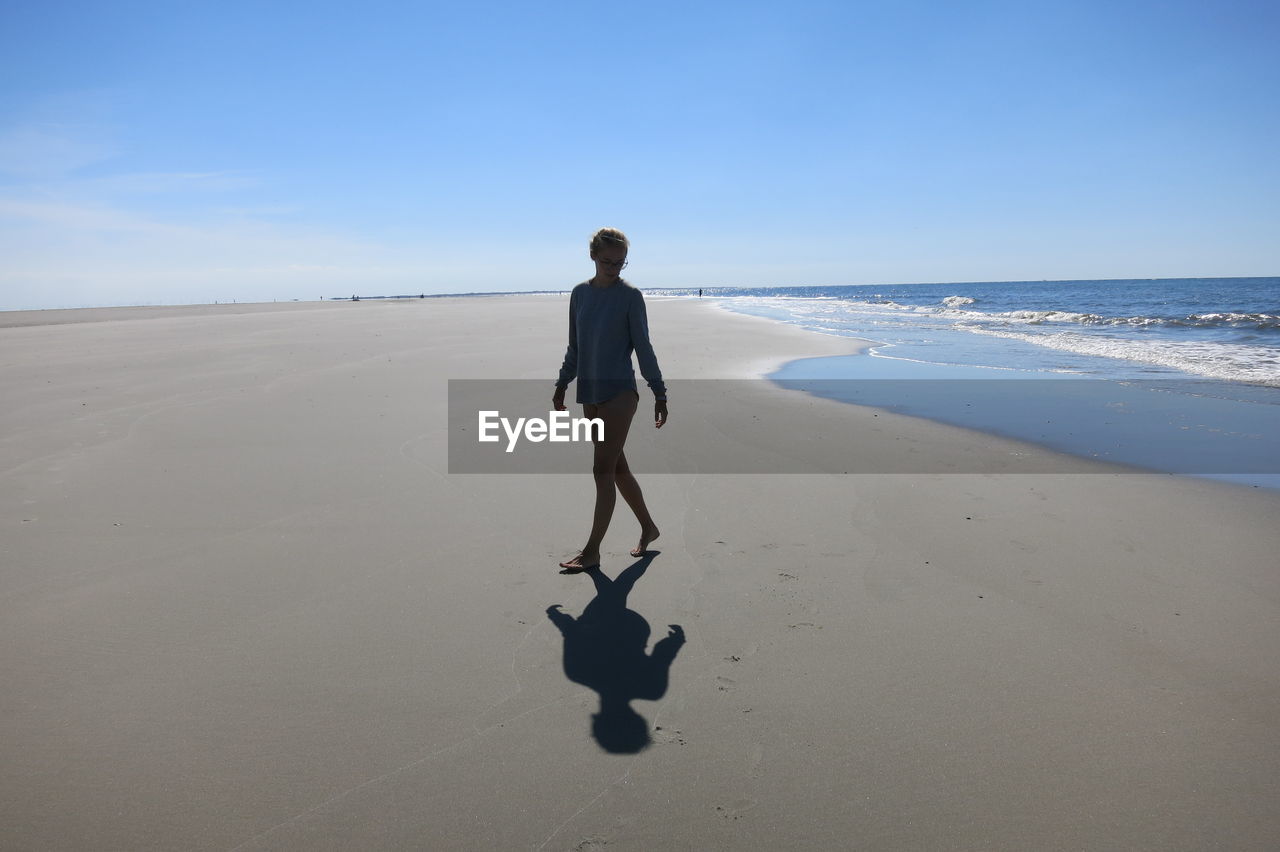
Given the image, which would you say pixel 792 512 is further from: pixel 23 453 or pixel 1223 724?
pixel 23 453

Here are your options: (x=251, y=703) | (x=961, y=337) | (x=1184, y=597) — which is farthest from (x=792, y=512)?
(x=961, y=337)

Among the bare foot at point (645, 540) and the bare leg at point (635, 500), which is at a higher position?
the bare leg at point (635, 500)

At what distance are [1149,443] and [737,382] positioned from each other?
205 inches

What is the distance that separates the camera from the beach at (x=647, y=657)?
206 cm

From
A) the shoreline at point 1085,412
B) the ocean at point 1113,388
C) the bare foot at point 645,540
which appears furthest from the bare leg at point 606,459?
the ocean at point 1113,388

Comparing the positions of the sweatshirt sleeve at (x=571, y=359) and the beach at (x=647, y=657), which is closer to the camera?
the beach at (x=647, y=657)

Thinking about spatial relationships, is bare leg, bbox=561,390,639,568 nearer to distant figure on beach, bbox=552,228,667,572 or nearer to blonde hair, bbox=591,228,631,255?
distant figure on beach, bbox=552,228,667,572

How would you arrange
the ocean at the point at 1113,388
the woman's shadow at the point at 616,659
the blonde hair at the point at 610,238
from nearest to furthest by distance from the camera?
the woman's shadow at the point at 616,659 → the blonde hair at the point at 610,238 → the ocean at the point at 1113,388

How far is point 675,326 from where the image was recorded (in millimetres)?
22984

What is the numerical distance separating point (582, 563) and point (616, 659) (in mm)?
1004

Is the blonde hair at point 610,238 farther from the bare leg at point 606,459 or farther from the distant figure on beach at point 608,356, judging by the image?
the bare leg at point 606,459

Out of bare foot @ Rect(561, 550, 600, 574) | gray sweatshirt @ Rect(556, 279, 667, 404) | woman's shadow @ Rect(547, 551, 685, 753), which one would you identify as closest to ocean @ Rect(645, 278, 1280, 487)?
gray sweatshirt @ Rect(556, 279, 667, 404)

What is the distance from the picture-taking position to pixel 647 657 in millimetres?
2918

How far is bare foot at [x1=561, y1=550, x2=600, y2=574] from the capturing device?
3811mm
